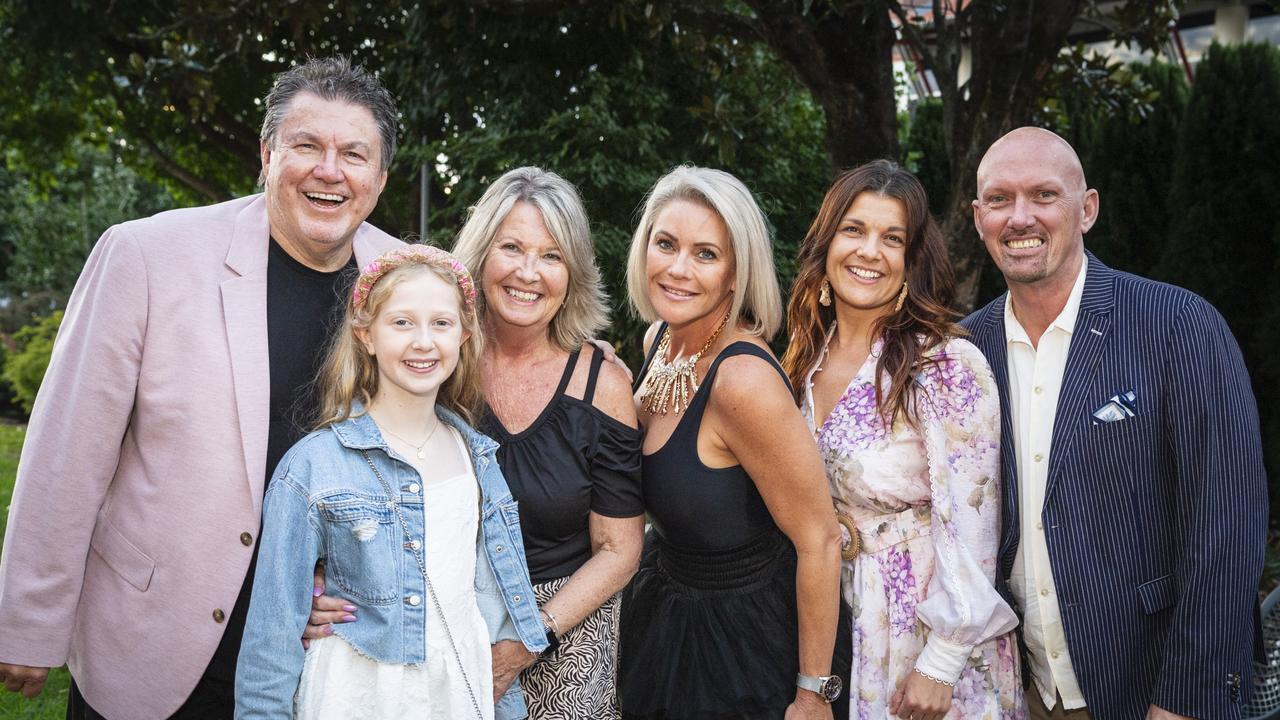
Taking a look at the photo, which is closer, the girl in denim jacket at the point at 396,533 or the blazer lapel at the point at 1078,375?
the girl in denim jacket at the point at 396,533

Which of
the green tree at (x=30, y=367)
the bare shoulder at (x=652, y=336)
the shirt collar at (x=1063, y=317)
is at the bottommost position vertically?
the green tree at (x=30, y=367)

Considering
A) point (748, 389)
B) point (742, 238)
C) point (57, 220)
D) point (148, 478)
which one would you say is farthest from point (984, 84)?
point (57, 220)

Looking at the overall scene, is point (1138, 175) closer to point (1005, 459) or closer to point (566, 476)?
point (1005, 459)

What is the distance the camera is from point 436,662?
7.48 ft

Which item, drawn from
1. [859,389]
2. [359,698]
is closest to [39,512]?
[359,698]

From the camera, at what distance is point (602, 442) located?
2.60 meters

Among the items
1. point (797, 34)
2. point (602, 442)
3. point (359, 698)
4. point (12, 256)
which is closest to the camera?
point (359, 698)

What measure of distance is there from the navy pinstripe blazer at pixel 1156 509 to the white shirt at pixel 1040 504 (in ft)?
0.15

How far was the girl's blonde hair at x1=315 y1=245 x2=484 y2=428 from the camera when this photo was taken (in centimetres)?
239

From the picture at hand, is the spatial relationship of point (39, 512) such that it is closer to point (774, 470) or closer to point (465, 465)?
point (465, 465)

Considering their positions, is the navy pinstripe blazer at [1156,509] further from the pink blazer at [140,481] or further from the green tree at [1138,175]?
the green tree at [1138,175]

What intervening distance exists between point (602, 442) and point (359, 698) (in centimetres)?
86

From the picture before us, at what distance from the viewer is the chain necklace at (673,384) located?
8.80ft

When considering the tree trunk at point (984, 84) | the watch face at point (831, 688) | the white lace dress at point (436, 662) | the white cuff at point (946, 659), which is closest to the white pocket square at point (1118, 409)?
the white cuff at point (946, 659)
